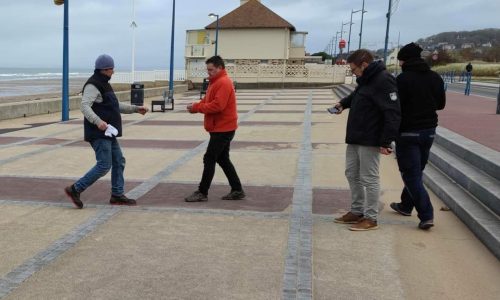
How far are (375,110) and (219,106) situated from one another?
1725 mm

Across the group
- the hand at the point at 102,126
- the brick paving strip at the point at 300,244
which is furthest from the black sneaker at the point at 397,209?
the hand at the point at 102,126

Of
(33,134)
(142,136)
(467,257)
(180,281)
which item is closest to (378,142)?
(467,257)

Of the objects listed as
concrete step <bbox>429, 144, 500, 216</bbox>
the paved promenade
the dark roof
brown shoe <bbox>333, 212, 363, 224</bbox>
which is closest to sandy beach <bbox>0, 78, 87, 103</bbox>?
the dark roof

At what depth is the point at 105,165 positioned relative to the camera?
535cm

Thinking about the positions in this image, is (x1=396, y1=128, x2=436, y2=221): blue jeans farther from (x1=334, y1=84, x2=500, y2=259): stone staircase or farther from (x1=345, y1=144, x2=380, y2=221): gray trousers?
(x1=334, y1=84, x2=500, y2=259): stone staircase

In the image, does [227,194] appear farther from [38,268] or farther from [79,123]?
[79,123]

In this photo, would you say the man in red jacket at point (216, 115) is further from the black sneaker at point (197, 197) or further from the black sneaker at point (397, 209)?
the black sneaker at point (397, 209)

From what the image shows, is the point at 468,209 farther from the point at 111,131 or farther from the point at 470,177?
the point at 111,131

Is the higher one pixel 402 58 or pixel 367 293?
pixel 402 58

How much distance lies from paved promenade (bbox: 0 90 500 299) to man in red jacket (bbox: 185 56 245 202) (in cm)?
39

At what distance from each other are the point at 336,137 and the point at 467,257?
7046mm

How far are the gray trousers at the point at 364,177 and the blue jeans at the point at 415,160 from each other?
0.26 m

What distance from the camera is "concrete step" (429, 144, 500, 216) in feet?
16.0

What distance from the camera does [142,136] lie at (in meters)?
11.2
